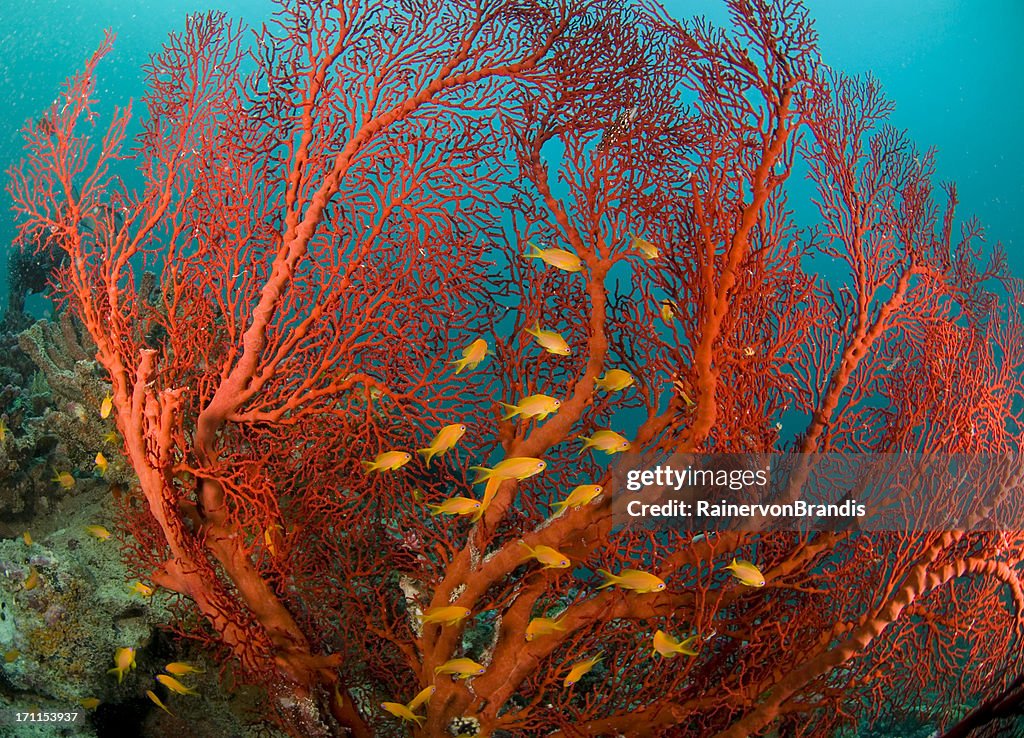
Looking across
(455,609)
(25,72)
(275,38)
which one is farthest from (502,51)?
(25,72)

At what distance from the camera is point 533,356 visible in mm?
3623

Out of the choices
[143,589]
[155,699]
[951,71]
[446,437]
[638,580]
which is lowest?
[155,699]

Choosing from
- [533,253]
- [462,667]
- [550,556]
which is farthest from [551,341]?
[462,667]

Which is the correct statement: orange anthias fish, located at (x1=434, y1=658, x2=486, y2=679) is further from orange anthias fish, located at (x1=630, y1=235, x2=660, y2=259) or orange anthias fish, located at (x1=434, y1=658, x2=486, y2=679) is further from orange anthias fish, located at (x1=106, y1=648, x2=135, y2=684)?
orange anthias fish, located at (x1=630, y1=235, x2=660, y2=259)

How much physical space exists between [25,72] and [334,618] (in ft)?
276

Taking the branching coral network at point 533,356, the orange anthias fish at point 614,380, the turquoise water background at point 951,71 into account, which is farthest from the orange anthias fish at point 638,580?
the turquoise water background at point 951,71

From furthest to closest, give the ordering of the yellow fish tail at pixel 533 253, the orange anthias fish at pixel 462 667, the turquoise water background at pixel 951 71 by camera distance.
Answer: the turquoise water background at pixel 951 71 < the yellow fish tail at pixel 533 253 < the orange anthias fish at pixel 462 667

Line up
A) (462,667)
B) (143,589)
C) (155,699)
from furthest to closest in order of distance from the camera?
1. (143,589)
2. (155,699)
3. (462,667)

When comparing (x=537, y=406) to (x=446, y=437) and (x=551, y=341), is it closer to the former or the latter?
(x=551, y=341)

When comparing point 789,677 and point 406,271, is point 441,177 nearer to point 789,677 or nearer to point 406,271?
point 406,271

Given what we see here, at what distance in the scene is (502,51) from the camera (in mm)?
3799

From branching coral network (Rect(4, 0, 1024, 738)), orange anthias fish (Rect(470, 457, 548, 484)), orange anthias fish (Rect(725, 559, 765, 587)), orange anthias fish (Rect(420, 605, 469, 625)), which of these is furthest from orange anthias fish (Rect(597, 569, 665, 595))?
orange anthias fish (Rect(420, 605, 469, 625))

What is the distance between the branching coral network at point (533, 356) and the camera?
10.3 feet

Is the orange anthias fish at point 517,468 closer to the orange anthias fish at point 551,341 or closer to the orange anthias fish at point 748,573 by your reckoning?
the orange anthias fish at point 551,341
